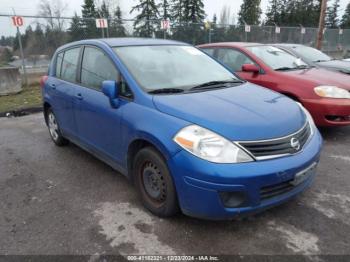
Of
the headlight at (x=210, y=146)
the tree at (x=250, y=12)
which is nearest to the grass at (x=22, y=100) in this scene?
the headlight at (x=210, y=146)

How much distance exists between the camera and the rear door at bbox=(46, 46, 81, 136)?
175 inches

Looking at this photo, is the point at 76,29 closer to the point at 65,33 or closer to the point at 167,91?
A: the point at 65,33

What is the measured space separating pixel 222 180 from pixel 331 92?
351cm

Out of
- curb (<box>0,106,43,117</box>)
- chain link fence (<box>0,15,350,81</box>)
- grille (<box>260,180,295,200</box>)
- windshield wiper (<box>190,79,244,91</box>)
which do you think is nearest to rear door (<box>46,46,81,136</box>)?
windshield wiper (<box>190,79,244,91</box>)

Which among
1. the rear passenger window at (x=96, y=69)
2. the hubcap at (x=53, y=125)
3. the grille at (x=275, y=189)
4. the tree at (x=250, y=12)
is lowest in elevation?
the hubcap at (x=53, y=125)

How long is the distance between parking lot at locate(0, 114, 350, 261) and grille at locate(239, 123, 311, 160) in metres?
0.72

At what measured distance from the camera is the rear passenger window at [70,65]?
447 centimetres

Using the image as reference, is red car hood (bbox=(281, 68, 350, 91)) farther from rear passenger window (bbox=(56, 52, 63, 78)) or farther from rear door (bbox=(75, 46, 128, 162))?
rear passenger window (bbox=(56, 52, 63, 78))

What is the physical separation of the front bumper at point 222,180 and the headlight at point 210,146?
0.05m

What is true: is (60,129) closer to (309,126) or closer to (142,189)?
(142,189)

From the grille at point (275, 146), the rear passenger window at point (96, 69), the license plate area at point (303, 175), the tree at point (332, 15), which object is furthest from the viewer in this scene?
the tree at point (332, 15)

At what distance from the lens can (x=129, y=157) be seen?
3.37 metres

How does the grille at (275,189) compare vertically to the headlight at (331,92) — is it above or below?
below

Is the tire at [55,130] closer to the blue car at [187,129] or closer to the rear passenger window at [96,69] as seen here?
the blue car at [187,129]
